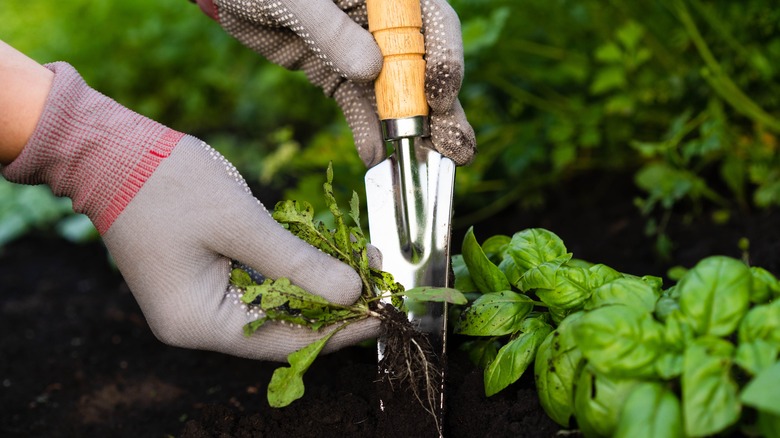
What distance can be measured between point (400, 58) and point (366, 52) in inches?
3.0

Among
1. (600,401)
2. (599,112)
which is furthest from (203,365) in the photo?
(599,112)

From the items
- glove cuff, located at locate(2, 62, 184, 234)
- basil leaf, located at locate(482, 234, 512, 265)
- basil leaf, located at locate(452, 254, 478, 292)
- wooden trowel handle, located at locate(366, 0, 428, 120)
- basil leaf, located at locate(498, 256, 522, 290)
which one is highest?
wooden trowel handle, located at locate(366, 0, 428, 120)

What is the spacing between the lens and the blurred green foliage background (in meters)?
2.68

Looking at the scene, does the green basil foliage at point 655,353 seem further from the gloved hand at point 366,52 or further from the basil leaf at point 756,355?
the gloved hand at point 366,52

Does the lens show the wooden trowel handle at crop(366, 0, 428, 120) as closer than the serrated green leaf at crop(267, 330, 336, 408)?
No

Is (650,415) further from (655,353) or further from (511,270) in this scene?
(511,270)

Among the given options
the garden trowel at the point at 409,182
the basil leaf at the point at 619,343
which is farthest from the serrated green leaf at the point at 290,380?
the basil leaf at the point at 619,343

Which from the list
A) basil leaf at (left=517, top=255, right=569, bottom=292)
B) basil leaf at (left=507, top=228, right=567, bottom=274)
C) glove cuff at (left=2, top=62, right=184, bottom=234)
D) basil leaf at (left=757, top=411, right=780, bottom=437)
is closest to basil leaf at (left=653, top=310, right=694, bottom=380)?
basil leaf at (left=757, top=411, right=780, bottom=437)

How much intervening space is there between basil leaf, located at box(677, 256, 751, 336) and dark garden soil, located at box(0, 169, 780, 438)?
1.16ft

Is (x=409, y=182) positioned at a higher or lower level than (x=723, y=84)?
lower

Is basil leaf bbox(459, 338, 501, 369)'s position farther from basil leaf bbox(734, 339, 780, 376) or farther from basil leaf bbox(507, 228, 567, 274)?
basil leaf bbox(734, 339, 780, 376)

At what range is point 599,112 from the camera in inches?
120

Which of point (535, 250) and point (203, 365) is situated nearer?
point (535, 250)

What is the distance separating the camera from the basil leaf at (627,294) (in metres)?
1.29
